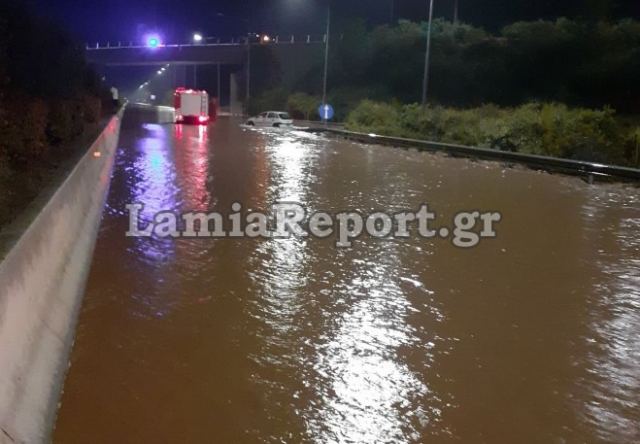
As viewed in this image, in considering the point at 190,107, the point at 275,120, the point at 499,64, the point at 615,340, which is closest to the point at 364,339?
the point at 615,340

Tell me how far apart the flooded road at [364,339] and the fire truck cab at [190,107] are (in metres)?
45.0

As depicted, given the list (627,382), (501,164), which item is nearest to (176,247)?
(627,382)

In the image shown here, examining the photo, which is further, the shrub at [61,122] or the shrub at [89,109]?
the shrub at [89,109]

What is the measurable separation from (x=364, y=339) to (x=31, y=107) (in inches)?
309

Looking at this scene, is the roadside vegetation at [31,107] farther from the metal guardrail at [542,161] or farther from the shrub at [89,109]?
the metal guardrail at [542,161]

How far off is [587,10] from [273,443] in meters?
55.2

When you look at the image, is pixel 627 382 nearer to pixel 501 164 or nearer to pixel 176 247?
pixel 176 247

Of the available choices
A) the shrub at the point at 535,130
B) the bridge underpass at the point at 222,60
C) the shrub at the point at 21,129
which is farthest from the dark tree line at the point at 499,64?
the shrub at the point at 21,129

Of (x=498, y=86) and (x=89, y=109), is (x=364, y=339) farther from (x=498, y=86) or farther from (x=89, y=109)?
(x=498, y=86)

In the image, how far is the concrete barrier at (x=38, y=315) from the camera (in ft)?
15.3

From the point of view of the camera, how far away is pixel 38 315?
233 inches

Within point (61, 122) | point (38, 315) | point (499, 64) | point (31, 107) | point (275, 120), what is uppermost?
point (499, 64)

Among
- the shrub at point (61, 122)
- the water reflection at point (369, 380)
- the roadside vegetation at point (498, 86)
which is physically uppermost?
the roadside vegetation at point (498, 86)

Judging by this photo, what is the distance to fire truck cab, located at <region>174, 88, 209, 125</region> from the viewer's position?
188 ft
